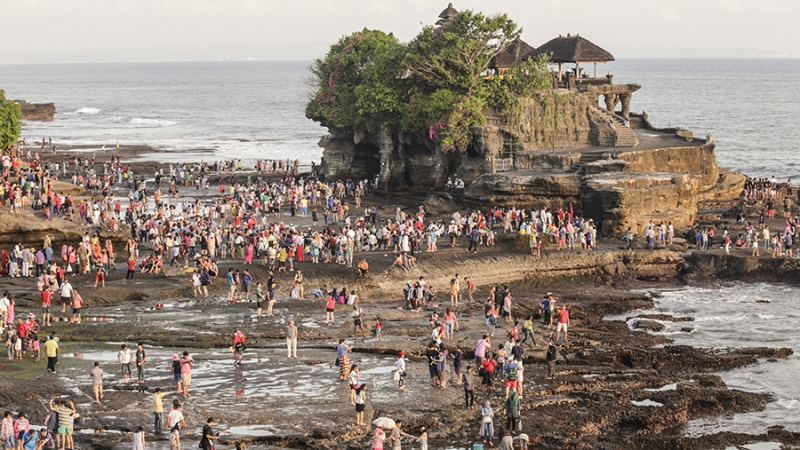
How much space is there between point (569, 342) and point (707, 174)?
26.7m

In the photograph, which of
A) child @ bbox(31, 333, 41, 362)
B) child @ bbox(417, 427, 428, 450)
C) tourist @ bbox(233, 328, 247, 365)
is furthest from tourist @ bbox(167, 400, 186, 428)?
child @ bbox(31, 333, 41, 362)

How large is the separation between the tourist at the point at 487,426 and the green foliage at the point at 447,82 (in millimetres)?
30025

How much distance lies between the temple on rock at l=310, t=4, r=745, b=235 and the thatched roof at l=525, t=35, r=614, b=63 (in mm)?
68

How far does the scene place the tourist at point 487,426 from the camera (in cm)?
2238

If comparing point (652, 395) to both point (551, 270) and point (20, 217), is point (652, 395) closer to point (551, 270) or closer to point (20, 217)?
point (551, 270)

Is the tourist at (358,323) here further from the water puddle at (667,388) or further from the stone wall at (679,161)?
the stone wall at (679,161)

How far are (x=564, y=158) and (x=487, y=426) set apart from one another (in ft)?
94.2

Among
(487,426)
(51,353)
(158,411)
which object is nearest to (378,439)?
(487,426)

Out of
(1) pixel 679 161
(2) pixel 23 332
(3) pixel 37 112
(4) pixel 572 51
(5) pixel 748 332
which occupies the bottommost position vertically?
(5) pixel 748 332

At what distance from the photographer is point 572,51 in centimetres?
5678

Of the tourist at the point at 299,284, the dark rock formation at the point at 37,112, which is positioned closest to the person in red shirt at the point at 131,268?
the tourist at the point at 299,284

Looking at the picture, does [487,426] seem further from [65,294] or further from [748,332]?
[748,332]

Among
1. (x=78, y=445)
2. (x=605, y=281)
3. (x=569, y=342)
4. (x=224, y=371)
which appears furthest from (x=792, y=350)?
(x=78, y=445)

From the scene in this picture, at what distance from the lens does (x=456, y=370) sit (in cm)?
2597
